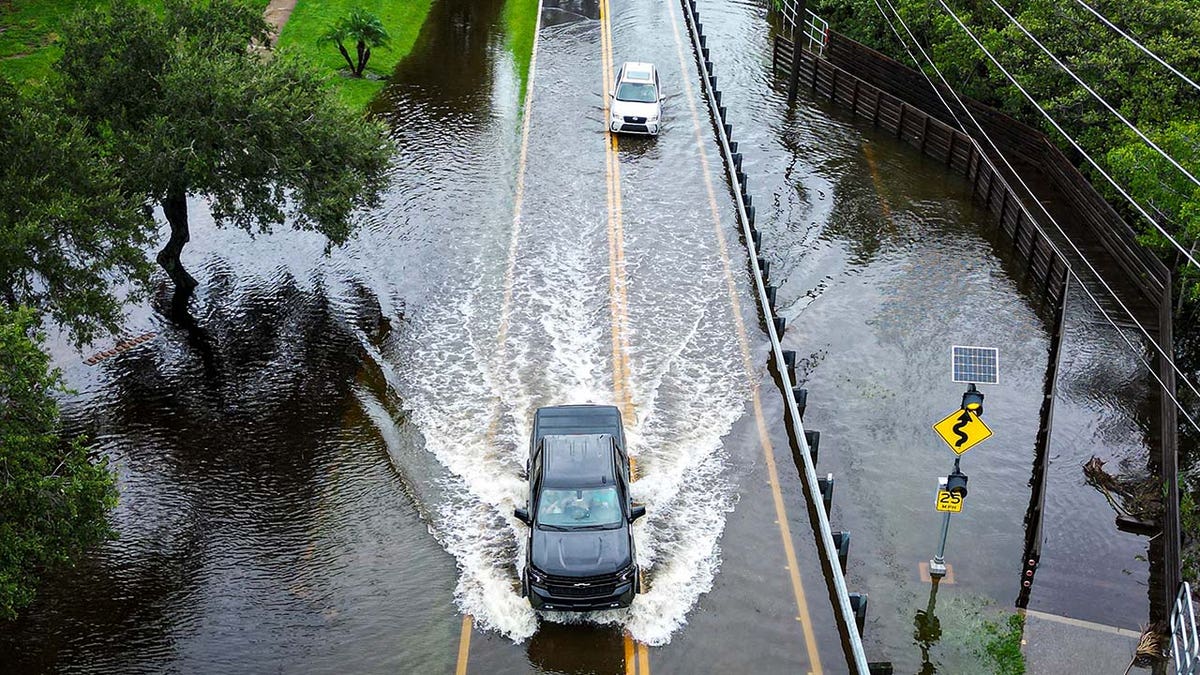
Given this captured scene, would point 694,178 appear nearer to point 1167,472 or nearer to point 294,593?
point 1167,472

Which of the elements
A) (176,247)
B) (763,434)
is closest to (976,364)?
(763,434)

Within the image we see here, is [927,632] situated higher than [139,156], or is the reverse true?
[139,156]

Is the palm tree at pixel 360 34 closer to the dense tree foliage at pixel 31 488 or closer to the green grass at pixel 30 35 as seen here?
the green grass at pixel 30 35

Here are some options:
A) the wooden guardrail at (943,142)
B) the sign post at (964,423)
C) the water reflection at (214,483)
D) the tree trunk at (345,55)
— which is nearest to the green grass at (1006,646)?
the sign post at (964,423)

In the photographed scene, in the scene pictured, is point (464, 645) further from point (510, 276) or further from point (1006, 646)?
point (510, 276)

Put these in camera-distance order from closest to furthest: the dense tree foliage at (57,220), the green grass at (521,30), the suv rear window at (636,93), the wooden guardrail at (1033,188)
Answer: the dense tree foliage at (57,220)
the wooden guardrail at (1033,188)
the suv rear window at (636,93)
the green grass at (521,30)

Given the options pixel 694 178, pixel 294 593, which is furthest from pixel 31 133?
pixel 694 178
